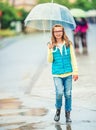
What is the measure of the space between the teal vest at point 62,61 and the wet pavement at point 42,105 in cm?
83

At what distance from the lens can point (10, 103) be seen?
Answer: 1209cm

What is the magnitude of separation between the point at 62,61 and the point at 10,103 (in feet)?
9.78

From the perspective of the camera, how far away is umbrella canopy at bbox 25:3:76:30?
10156 mm

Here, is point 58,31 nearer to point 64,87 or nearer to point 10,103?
point 64,87

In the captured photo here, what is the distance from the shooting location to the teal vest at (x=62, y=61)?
30.8ft

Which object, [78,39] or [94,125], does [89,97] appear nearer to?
[94,125]

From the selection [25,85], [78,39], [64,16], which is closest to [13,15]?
[78,39]

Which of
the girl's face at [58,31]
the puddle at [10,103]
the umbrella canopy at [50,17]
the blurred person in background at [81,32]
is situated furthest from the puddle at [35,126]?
the blurred person in background at [81,32]

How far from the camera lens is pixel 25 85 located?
1553 cm

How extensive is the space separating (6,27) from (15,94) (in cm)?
6140

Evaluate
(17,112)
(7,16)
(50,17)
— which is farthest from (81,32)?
(7,16)

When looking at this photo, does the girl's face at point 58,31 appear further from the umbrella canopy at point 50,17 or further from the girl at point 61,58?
the umbrella canopy at point 50,17

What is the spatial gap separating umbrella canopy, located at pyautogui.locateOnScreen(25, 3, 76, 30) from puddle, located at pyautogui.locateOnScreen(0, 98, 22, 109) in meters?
1.71

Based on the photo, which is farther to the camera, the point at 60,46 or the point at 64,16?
the point at 64,16
